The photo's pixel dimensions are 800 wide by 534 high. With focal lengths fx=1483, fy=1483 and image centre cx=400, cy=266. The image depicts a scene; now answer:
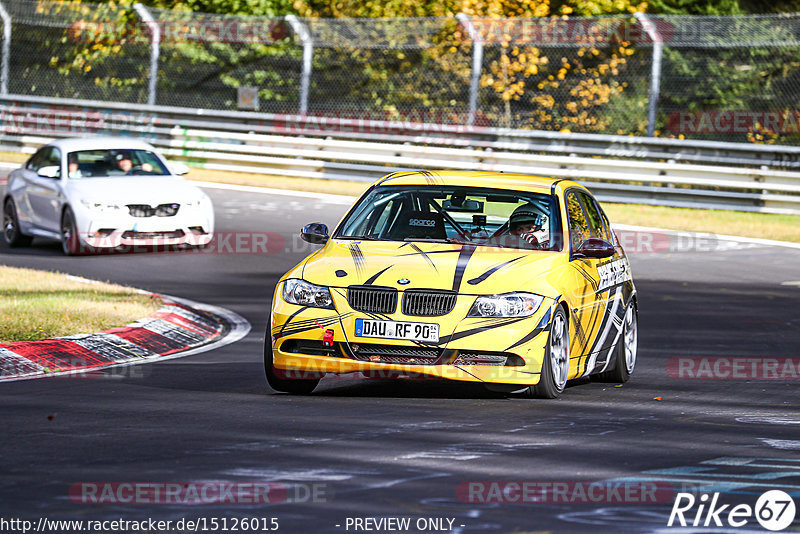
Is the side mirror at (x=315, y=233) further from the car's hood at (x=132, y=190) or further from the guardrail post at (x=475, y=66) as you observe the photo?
the guardrail post at (x=475, y=66)

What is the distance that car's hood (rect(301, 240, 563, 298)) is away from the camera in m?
9.34

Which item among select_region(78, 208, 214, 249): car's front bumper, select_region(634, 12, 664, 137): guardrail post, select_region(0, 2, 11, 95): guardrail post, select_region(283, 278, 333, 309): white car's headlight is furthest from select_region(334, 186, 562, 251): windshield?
select_region(0, 2, 11, 95): guardrail post

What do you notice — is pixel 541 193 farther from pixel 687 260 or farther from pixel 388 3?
pixel 388 3

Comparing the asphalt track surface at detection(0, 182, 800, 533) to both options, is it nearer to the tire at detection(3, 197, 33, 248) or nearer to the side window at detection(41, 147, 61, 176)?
the side window at detection(41, 147, 61, 176)

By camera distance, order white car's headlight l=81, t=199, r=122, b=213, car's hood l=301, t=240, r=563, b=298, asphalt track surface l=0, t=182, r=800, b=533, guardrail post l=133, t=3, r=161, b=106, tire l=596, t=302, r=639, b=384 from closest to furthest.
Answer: asphalt track surface l=0, t=182, r=800, b=533 < car's hood l=301, t=240, r=563, b=298 < tire l=596, t=302, r=639, b=384 < white car's headlight l=81, t=199, r=122, b=213 < guardrail post l=133, t=3, r=161, b=106

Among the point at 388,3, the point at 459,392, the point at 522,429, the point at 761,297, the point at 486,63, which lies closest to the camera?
the point at 522,429

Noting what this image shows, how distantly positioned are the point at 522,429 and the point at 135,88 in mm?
24544

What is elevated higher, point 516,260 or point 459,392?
point 516,260

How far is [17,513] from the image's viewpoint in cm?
600

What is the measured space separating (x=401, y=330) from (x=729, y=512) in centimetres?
324

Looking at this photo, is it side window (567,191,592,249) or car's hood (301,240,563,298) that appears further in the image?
side window (567,191,592,249)

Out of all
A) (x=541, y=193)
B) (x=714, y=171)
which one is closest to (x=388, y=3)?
(x=714, y=171)

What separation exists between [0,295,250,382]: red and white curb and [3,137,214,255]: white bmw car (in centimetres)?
433

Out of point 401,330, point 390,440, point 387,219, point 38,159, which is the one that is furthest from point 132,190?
point 390,440
